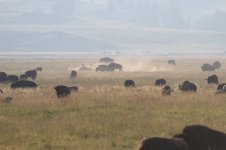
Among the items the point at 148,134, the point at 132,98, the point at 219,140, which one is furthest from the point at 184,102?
the point at 219,140

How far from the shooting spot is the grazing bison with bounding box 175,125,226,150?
44.7 feet

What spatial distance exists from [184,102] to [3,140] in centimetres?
1196

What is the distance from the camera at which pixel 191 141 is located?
536 inches

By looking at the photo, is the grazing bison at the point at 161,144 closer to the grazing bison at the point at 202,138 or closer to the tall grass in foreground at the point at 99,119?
the grazing bison at the point at 202,138

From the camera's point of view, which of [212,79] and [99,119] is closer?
[99,119]

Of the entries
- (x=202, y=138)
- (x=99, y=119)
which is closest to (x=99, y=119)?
(x=99, y=119)

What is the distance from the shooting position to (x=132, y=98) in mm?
28734

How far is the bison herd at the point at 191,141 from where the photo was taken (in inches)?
495

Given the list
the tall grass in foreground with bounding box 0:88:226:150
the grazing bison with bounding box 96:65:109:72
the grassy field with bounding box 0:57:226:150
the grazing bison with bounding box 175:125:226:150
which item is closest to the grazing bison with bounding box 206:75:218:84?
the grassy field with bounding box 0:57:226:150

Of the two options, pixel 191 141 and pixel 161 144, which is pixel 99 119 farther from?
pixel 161 144

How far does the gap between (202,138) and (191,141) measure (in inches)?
15.2

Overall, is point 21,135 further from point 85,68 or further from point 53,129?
point 85,68

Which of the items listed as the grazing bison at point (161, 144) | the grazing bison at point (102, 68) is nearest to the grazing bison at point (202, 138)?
the grazing bison at point (161, 144)

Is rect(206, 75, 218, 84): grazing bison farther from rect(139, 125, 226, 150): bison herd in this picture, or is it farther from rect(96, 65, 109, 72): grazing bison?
rect(96, 65, 109, 72): grazing bison
